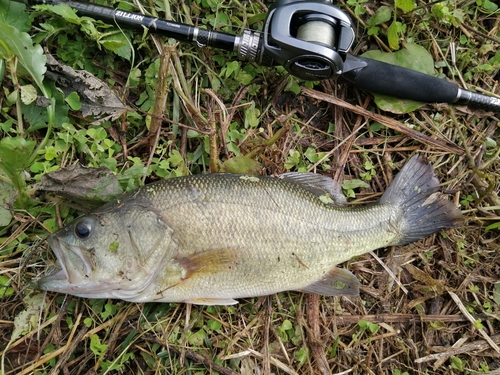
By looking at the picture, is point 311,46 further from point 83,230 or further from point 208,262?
point 83,230

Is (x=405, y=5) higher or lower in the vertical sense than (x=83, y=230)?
higher

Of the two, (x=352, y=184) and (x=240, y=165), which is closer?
(x=240, y=165)

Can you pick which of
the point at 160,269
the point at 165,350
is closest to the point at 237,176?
the point at 160,269

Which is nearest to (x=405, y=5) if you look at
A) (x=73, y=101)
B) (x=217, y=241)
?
(x=217, y=241)

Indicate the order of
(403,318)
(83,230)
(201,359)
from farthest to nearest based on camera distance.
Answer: (403,318)
(201,359)
(83,230)

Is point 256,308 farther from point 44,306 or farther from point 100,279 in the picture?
point 44,306

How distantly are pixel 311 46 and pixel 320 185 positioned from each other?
92 centimetres

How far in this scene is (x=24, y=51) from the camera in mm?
2508

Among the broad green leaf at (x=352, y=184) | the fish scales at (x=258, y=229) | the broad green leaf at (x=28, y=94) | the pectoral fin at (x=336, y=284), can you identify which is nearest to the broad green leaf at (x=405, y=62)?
the broad green leaf at (x=352, y=184)

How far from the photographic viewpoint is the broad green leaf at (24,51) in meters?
2.43

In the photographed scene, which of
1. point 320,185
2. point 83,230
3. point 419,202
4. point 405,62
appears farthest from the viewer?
→ point 405,62

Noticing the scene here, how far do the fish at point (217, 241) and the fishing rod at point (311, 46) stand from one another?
0.78m

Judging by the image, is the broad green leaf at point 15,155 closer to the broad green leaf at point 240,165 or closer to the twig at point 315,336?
the broad green leaf at point 240,165

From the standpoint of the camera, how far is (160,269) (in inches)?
95.1
